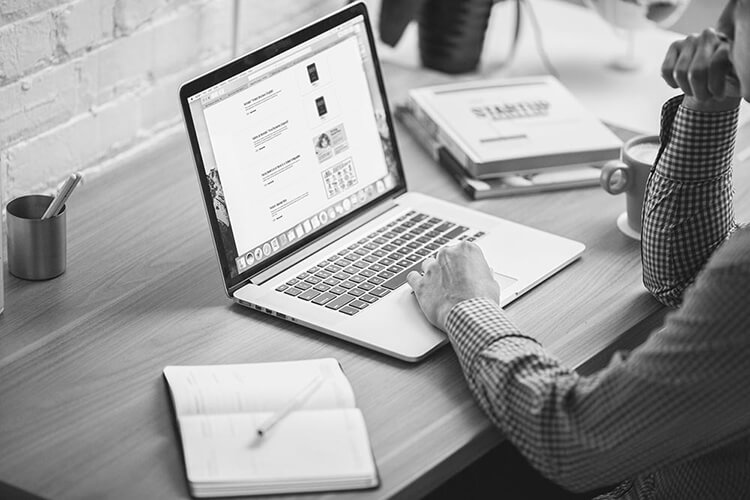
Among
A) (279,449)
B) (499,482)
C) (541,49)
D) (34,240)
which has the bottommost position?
(499,482)

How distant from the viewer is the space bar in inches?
52.4

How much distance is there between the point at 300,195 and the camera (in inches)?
54.6

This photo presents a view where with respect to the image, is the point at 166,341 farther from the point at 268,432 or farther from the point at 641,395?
the point at 641,395

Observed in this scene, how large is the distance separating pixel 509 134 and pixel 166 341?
2.34 ft

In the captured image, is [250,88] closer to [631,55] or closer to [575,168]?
[575,168]

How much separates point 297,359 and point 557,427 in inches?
12.6

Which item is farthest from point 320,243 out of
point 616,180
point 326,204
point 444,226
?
point 616,180

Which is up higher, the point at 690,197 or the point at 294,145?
the point at 294,145

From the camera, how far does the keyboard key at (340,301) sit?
4.22ft

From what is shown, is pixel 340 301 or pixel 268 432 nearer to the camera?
pixel 268 432

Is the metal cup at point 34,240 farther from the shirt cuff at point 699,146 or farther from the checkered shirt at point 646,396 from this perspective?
the shirt cuff at point 699,146

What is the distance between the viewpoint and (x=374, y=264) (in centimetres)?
138

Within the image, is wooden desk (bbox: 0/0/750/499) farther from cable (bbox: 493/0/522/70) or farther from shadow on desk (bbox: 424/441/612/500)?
cable (bbox: 493/0/522/70)

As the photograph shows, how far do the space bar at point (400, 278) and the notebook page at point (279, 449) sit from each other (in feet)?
0.89
